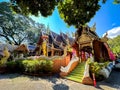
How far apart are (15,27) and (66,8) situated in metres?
34.9

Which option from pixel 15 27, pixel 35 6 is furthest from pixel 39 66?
pixel 15 27

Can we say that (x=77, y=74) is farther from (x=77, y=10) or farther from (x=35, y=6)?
(x=35, y=6)

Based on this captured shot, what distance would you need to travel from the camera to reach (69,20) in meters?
7.97

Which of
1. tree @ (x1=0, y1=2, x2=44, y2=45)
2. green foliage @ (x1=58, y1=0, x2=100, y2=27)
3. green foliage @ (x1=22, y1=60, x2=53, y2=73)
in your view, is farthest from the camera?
tree @ (x1=0, y1=2, x2=44, y2=45)

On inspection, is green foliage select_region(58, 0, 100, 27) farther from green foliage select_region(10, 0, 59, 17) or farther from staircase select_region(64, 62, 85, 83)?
staircase select_region(64, 62, 85, 83)

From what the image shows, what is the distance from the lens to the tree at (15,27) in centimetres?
3872

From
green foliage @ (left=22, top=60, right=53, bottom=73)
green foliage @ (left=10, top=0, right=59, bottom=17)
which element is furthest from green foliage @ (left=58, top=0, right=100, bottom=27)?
green foliage @ (left=22, top=60, right=53, bottom=73)

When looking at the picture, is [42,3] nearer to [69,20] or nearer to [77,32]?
[69,20]

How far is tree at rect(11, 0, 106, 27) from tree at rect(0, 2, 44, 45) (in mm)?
32539

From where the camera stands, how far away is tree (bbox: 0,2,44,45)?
3872cm

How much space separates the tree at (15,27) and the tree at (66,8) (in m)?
32.5

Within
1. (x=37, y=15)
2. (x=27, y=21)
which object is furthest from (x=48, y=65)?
(x=27, y=21)

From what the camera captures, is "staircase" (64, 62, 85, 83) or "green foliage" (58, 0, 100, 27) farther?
"staircase" (64, 62, 85, 83)

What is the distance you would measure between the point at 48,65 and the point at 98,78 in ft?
15.1
